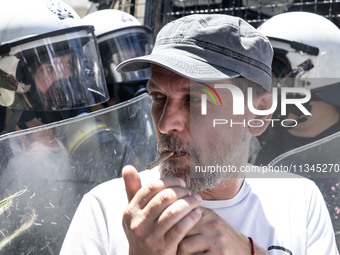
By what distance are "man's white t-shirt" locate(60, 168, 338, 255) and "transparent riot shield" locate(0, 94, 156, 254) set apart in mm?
227

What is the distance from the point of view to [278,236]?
4.13 ft

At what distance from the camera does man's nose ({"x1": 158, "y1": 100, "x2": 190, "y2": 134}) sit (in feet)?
3.97

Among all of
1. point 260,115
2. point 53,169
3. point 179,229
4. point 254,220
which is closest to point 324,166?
point 260,115

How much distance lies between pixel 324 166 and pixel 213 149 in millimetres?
701

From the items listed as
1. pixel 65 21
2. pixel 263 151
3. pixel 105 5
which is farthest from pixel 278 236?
pixel 105 5

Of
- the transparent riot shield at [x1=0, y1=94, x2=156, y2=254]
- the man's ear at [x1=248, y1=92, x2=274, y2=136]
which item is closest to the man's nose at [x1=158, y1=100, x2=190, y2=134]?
the man's ear at [x1=248, y1=92, x2=274, y2=136]

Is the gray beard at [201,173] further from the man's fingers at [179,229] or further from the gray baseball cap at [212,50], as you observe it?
the man's fingers at [179,229]

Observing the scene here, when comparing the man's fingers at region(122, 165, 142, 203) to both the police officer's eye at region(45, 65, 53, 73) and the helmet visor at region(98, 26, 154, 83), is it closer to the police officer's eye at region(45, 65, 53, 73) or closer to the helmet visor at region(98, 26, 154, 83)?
the police officer's eye at region(45, 65, 53, 73)

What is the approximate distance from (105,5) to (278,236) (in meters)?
3.65

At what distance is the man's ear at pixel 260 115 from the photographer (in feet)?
4.59

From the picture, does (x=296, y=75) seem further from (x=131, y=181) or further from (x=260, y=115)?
(x=131, y=181)

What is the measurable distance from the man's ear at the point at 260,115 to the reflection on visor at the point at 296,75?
43.7 inches

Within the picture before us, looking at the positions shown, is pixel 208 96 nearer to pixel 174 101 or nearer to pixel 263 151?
pixel 174 101

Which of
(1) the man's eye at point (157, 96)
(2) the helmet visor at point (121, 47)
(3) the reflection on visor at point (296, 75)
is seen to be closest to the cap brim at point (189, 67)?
(1) the man's eye at point (157, 96)
